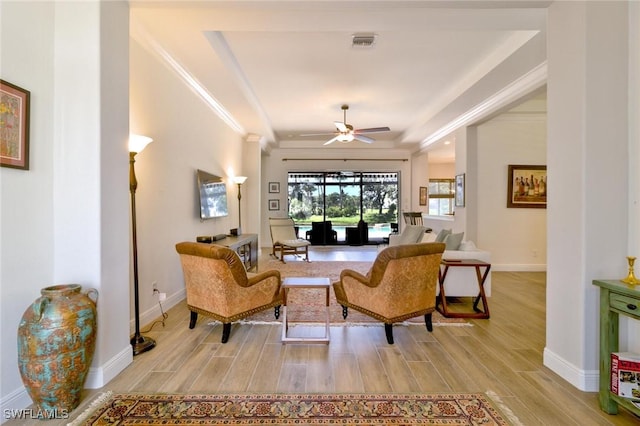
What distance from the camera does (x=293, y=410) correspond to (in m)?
1.79

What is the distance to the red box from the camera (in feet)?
5.51

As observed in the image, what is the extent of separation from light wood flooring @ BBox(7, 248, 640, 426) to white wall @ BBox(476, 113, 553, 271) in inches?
104

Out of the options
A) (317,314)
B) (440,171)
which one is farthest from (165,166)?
(440,171)

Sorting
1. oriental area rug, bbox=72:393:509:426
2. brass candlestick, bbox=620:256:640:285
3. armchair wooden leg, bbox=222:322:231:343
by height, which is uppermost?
brass candlestick, bbox=620:256:640:285

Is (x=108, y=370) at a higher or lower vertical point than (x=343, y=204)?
lower

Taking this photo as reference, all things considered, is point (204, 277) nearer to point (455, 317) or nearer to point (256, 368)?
A: point (256, 368)

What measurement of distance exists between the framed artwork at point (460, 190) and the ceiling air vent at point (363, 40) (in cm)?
346

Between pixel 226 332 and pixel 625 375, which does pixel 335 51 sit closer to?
pixel 226 332

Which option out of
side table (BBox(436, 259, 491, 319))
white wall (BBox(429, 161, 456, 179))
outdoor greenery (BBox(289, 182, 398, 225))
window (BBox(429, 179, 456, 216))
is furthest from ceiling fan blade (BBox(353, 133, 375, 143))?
white wall (BBox(429, 161, 456, 179))

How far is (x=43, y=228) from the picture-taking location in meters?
1.92

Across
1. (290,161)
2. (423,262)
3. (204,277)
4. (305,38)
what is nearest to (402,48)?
(305,38)

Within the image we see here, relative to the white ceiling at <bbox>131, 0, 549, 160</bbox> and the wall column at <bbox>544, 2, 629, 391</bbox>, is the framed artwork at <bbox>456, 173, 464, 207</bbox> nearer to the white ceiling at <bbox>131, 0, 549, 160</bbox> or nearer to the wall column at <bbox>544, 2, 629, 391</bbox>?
the white ceiling at <bbox>131, 0, 549, 160</bbox>

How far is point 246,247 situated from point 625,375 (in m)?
4.45

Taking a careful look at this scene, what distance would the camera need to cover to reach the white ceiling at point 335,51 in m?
2.54
